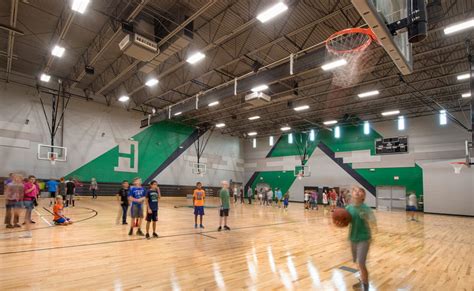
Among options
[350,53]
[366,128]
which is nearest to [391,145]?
[366,128]

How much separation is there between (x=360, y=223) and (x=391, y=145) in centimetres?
2093

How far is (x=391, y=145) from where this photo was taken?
21.7 meters

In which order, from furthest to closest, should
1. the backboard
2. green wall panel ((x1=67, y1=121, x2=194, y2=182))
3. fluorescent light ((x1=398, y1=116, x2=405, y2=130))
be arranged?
fluorescent light ((x1=398, y1=116, x2=405, y2=130))
green wall panel ((x1=67, y1=121, x2=194, y2=182))
the backboard

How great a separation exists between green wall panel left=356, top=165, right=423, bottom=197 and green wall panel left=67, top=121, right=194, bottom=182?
1647 centimetres

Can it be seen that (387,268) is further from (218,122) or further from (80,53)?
(218,122)

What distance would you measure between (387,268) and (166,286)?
13.0ft

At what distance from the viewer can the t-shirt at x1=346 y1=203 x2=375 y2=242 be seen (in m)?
3.63

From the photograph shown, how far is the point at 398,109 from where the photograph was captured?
1936 centimetres

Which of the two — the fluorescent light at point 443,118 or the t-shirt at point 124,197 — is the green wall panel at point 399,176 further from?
the t-shirt at point 124,197

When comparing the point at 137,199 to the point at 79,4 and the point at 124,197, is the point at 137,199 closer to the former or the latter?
→ the point at 124,197

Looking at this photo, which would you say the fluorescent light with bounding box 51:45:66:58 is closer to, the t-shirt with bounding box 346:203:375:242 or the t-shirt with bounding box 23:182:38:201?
the t-shirt with bounding box 23:182:38:201

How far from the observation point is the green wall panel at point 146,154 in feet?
65.2

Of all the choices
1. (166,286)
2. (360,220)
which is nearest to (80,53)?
(166,286)

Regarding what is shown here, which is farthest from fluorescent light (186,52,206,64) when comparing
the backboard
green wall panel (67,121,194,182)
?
green wall panel (67,121,194,182)
